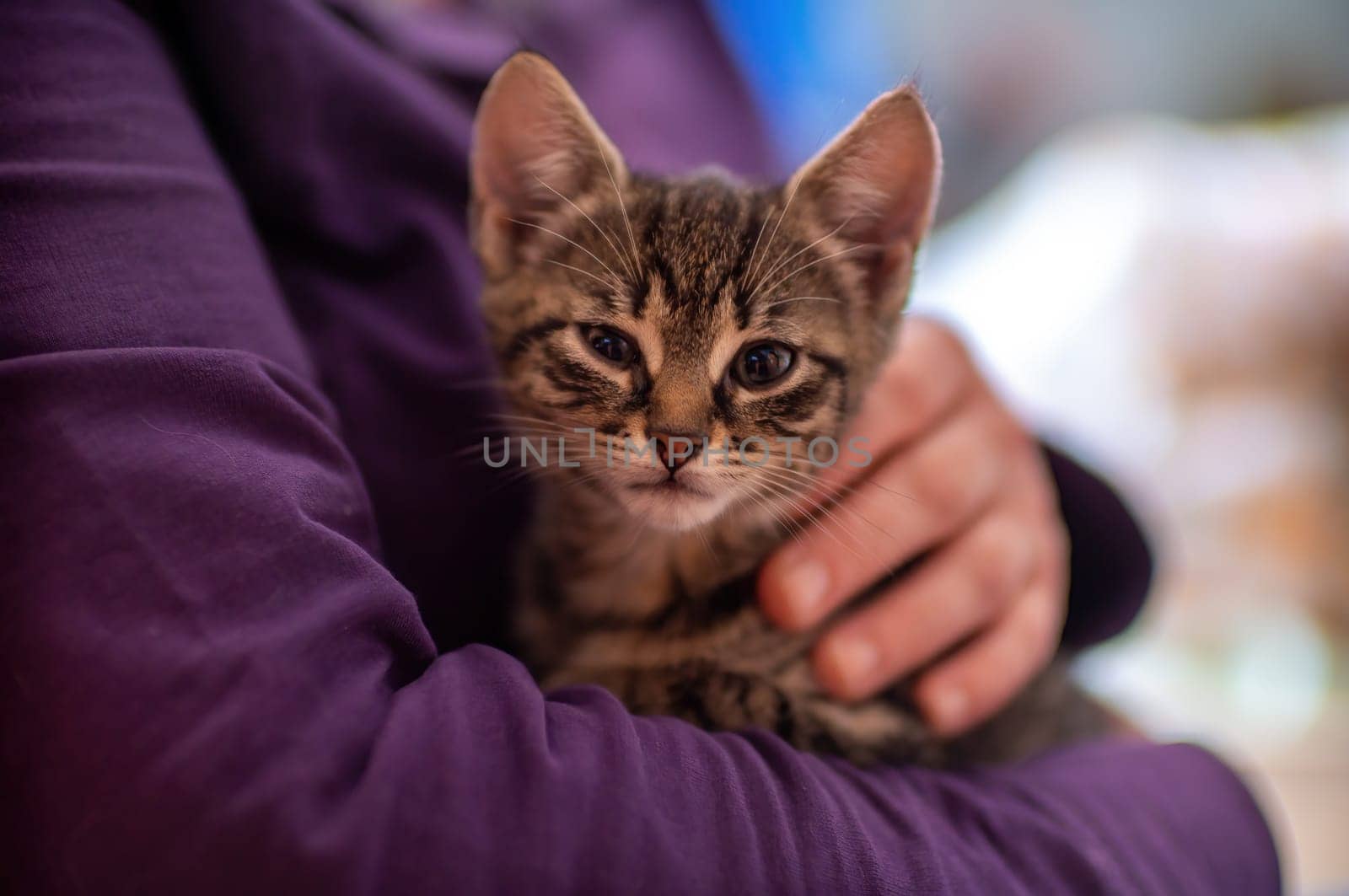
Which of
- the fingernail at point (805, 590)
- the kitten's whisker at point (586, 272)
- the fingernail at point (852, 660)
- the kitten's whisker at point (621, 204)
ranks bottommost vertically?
the fingernail at point (852, 660)

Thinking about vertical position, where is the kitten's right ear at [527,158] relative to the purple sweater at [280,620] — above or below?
above

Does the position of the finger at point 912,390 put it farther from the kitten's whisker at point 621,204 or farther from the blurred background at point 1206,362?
the blurred background at point 1206,362

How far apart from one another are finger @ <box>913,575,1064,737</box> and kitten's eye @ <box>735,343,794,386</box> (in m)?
0.38

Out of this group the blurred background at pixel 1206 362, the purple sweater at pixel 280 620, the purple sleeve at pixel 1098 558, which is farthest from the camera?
the blurred background at pixel 1206 362

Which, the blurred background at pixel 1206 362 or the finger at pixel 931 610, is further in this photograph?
the blurred background at pixel 1206 362

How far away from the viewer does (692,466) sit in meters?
0.80

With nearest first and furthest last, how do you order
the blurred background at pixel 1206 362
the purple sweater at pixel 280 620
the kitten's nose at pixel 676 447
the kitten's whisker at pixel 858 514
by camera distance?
1. the purple sweater at pixel 280 620
2. the kitten's nose at pixel 676 447
3. the kitten's whisker at pixel 858 514
4. the blurred background at pixel 1206 362

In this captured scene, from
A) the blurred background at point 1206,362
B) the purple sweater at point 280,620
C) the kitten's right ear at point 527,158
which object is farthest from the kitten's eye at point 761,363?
the blurred background at point 1206,362

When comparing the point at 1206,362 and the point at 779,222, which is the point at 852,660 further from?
the point at 1206,362

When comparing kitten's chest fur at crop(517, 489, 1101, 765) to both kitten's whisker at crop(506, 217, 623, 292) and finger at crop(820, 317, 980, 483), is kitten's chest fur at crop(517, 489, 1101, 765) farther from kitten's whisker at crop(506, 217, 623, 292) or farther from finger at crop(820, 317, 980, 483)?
kitten's whisker at crop(506, 217, 623, 292)

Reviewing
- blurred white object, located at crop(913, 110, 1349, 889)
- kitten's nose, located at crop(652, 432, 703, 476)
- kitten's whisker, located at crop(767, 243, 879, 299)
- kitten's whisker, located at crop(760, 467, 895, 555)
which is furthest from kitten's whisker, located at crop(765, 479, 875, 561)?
blurred white object, located at crop(913, 110, 1349, 889)

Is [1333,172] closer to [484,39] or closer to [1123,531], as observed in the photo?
[1123,531]

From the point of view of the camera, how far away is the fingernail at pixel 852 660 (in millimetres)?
843

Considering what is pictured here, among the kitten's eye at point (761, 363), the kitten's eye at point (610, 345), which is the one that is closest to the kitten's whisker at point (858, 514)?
the kitten's eye at point (761, 363)
